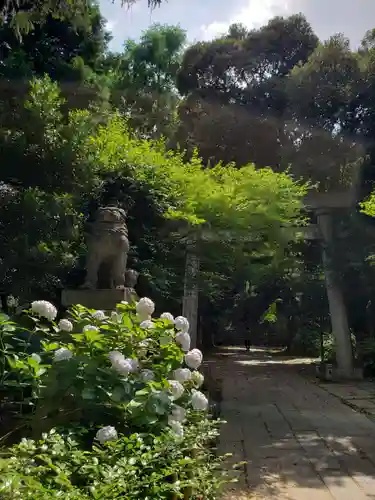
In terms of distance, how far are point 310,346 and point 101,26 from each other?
13.5m

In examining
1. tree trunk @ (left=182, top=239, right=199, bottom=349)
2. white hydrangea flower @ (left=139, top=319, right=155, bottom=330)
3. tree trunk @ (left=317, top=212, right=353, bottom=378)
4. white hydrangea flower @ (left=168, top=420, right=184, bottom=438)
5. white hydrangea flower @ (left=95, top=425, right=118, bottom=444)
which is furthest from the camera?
tree trunk @ (left=317, top=212, right=353, bottom=378)

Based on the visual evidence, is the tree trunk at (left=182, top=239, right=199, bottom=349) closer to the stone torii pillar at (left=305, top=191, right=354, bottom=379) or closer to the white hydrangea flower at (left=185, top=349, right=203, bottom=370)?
the stone torii pillar at (left=305, top=191, right=354, bottom=379)

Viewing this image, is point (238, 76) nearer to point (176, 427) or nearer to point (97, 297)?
point (97, 297)

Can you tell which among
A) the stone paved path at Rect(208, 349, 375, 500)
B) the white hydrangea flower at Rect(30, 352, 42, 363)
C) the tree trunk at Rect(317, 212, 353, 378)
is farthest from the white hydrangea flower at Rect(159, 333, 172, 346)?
the tree trunk at Rect(317, 212, 353, 378)

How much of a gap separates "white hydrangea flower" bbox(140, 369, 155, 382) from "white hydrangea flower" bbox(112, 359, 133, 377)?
0.19 meters

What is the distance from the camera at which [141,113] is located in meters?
18.5

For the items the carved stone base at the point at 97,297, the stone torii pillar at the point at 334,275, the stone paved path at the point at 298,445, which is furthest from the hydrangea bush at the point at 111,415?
the stone torii pillar at the point at 334,275

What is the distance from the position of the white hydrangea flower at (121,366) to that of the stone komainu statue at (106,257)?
264cm

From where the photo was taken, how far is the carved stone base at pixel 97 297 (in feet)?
17.1

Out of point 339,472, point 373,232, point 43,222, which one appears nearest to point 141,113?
point 373,232

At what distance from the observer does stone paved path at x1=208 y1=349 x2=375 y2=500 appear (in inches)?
160

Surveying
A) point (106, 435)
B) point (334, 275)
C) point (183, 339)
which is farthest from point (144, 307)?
point (334, 275)

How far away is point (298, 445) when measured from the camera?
18.5ft

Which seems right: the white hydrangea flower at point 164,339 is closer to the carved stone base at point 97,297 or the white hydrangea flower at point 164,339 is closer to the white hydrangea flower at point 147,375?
the white hydrangea flower at point 147,375
